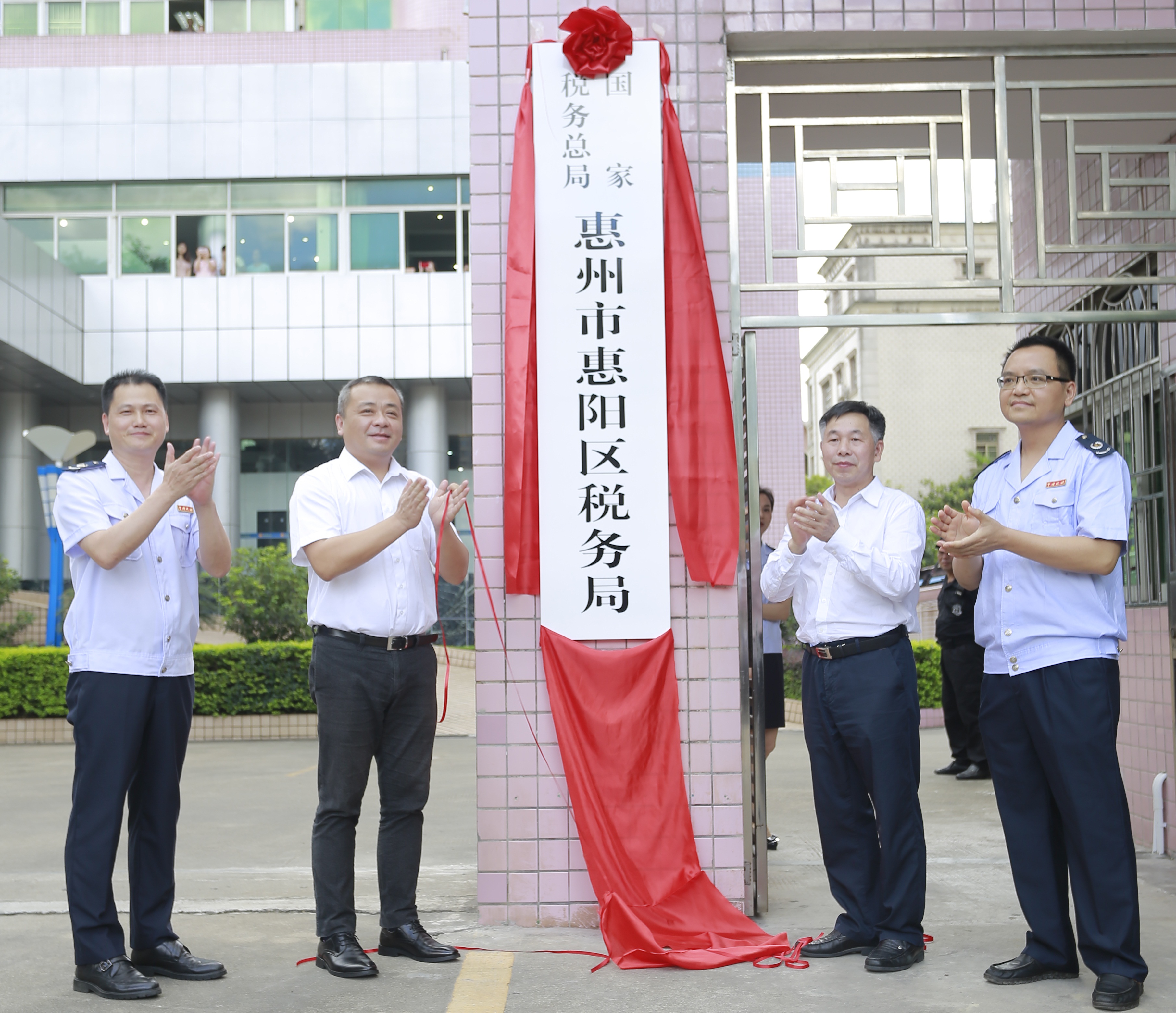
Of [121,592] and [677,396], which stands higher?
[677,396]

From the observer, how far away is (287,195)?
62.3 feet

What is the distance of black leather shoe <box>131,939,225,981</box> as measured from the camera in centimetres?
352

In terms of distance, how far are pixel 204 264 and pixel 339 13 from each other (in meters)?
5.28

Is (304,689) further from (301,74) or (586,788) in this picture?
(301,74)

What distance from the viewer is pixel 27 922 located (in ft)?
13.9

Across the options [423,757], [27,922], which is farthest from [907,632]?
[27,922]

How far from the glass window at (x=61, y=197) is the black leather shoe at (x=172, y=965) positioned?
1782 centimetres

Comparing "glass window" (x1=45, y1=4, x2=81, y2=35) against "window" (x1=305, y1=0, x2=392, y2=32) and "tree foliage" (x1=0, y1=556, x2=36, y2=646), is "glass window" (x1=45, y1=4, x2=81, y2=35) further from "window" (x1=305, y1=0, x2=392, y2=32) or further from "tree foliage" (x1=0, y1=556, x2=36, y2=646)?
"tree foliage" (x1=0, y1=556, x2=36, y2=646)

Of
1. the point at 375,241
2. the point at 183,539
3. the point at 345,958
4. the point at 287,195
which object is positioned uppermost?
the point at 287,195

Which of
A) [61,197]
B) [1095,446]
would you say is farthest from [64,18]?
[1095,446]

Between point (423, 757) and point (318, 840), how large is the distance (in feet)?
1.30

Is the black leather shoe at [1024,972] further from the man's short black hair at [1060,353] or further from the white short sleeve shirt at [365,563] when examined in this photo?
the white short sleeve shirt at [365,563]

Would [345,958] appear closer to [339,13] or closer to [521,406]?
[521,406]

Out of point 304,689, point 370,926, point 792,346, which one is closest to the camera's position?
point 370,926
